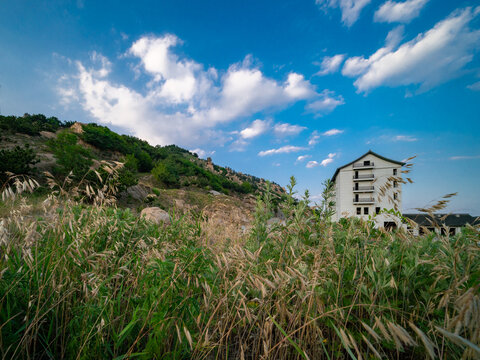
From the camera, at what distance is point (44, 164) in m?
19.5

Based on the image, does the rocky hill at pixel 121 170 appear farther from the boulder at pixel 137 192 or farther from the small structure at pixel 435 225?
the small structure at pixel 435 225

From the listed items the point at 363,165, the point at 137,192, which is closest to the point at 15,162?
the point at 137,192

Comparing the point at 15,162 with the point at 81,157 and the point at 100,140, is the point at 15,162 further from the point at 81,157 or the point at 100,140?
the point at 100,140

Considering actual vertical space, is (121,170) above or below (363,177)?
below

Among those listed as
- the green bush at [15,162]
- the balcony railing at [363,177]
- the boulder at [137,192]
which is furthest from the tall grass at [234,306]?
the balcony railing at [363,177]

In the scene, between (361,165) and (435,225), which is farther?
(361,165)

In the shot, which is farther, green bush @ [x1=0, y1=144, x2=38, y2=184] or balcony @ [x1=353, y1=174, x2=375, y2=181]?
balcony @ [x1=353, y1=174, x2=375, y2=181]

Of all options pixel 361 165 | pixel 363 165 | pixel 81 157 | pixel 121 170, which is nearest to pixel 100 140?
pixel 81 157

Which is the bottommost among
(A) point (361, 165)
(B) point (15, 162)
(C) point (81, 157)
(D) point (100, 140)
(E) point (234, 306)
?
(E) point (234, 306)

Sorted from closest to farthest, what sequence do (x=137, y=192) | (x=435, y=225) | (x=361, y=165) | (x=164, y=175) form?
(x=435, y=225)
(x=137, y=192)
(x=164, y=175)
(x=361, y=165)

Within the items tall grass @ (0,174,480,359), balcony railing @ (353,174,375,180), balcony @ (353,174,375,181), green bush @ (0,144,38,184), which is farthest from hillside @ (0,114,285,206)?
balcony railing @ (353,174,375,180)

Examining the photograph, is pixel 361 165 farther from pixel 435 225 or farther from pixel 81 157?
pixel 81 157

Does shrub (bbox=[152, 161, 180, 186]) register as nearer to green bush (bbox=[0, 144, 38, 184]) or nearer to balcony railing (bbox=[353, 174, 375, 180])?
green bush (bbox=[0, 144, 38, 184])

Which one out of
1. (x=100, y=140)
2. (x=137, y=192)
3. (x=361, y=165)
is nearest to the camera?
(x=137, y=192)
